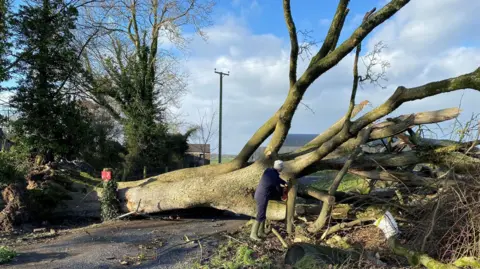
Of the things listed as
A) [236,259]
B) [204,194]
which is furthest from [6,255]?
[204,194]

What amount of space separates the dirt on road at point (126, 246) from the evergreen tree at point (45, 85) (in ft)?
22.8

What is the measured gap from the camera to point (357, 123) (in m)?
8.15

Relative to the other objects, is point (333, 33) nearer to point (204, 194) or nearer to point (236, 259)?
point (204, 194)

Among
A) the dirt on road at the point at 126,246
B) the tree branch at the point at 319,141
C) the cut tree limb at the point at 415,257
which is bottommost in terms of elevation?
the dirt on road at the point at 126,246

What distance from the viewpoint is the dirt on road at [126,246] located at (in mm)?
6359

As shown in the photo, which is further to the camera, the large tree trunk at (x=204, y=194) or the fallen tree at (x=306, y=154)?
the large tree trunk at (x=204, y=194)

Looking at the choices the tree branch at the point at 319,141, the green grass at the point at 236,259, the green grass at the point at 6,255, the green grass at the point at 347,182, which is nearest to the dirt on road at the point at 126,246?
the green grass at the point at 6,255

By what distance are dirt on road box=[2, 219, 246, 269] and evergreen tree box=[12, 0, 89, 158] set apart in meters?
6.96

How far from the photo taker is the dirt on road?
20.9 ft

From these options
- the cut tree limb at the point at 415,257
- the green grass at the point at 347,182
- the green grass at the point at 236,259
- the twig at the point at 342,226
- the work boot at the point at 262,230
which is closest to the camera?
the cut tree limb at the point at 415,257

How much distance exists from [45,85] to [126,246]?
9945mm

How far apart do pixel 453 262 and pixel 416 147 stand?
9.62 ft

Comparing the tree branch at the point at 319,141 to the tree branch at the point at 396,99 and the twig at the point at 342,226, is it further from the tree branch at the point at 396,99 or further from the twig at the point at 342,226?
the twig at the point at 342,226

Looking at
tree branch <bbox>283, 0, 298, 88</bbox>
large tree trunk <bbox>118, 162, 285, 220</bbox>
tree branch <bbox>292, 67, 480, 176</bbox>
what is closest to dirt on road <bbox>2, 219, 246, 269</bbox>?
large tree trunk <bbox>118, 162, 285, 220</bbox>
